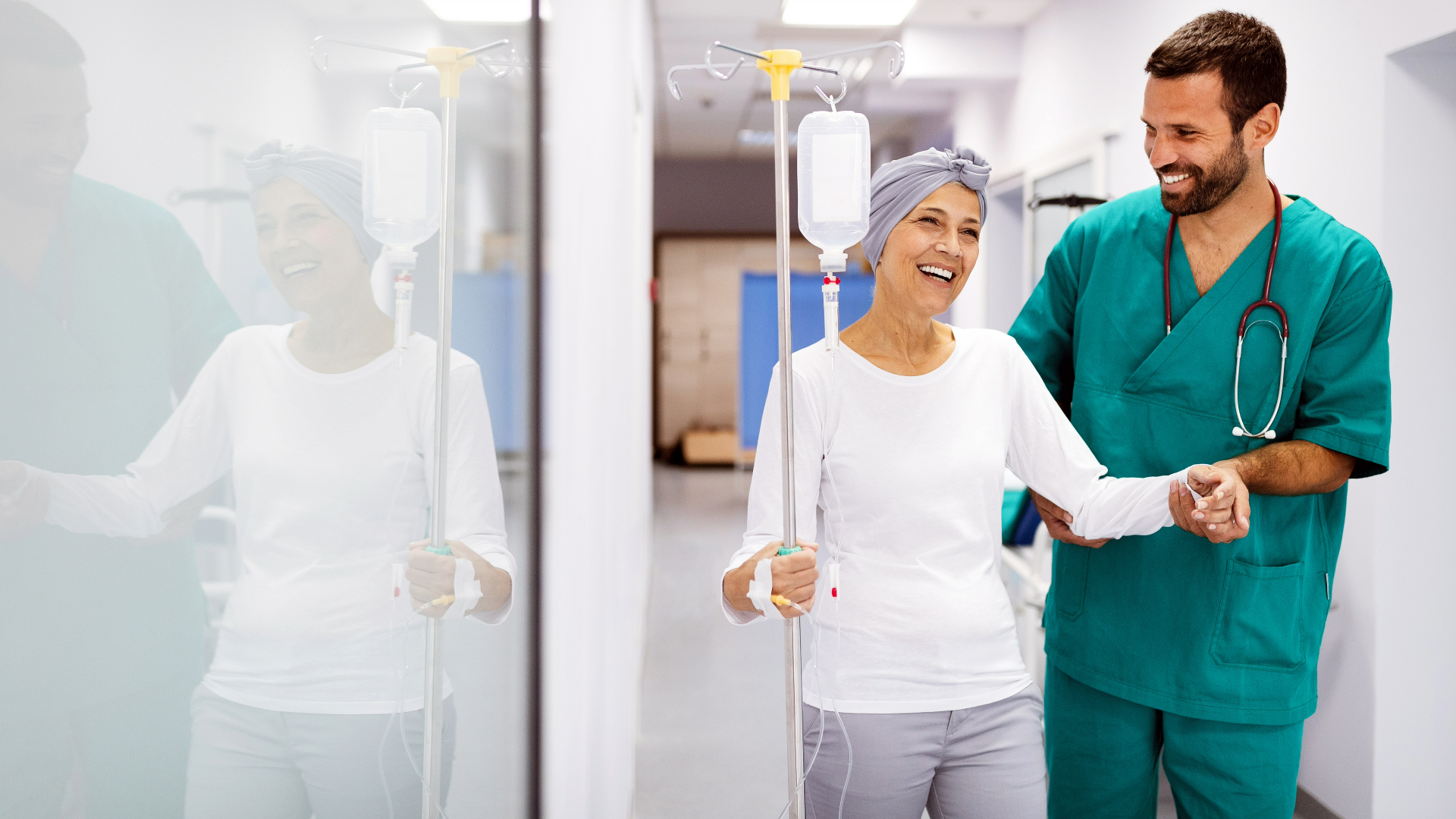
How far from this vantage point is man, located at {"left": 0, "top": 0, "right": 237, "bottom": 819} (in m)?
0.50

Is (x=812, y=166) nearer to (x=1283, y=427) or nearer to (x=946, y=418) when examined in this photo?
(x=946, y=418)

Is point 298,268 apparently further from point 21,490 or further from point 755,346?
point 755,346

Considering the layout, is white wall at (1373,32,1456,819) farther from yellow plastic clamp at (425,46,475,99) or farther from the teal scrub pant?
yellow plastic clamp at (425,46,475,99)

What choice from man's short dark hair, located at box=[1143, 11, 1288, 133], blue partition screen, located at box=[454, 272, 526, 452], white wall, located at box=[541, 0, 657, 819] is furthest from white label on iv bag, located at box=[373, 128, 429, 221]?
man's short dark hair, located at box=[1143, 11, 1288, 133]

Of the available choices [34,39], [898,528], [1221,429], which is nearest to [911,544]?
[898,528]

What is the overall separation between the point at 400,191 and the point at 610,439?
2.83 feet

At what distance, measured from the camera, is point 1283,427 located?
1415mm

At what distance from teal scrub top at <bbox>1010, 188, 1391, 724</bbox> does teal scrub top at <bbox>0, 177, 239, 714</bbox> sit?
1.28 m

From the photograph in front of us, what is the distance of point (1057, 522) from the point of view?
1394 millimetres

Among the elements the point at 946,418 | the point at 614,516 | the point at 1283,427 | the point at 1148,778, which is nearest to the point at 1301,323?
the point at 1283,427

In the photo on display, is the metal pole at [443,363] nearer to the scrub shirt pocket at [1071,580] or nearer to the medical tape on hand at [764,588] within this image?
the medical tape on hand at [764,588]

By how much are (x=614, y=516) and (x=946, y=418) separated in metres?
0.70

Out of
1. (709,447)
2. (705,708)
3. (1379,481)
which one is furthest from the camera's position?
(709,447)

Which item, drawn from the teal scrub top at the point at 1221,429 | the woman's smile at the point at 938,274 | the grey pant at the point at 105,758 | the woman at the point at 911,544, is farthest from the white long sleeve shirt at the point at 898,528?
the grey pant at the point at 105,758
